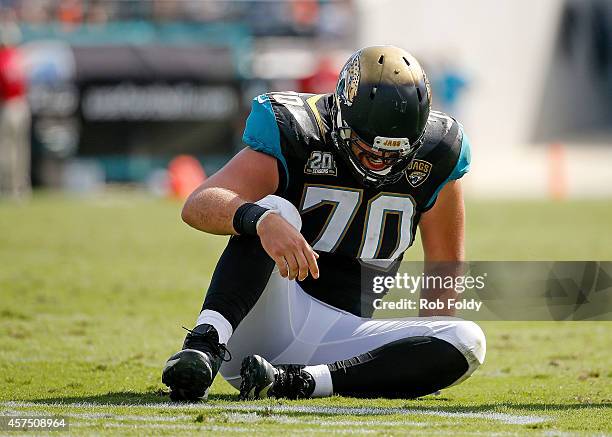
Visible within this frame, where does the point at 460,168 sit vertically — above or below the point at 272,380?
above

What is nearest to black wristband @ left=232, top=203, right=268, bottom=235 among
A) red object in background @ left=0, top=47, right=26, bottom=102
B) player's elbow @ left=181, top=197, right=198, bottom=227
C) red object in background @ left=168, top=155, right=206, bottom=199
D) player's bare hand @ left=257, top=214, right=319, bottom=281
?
player's bare hand @ left=257, top=214, right=319, bottom=281

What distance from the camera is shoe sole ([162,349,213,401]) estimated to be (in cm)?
345

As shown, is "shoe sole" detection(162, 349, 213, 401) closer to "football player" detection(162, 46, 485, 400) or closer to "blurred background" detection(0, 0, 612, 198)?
"football player" detection(162, 46, 485, 400)

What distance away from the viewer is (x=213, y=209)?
3652 millimetres

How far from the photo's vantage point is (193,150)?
17.9 m

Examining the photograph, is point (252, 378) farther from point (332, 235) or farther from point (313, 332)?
point (332, 235)

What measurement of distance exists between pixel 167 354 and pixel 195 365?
1558mm

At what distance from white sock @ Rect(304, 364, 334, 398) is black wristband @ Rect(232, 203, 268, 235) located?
1.75ft

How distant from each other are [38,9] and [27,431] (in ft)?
60.6

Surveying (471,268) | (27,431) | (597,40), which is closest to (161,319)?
(471,268)

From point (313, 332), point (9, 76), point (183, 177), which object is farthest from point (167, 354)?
point (183, 177)

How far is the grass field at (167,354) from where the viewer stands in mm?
3367

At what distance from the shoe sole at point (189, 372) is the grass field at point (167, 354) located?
0.24 feet

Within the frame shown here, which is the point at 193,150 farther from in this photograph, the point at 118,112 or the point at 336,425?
the point at 336,425
